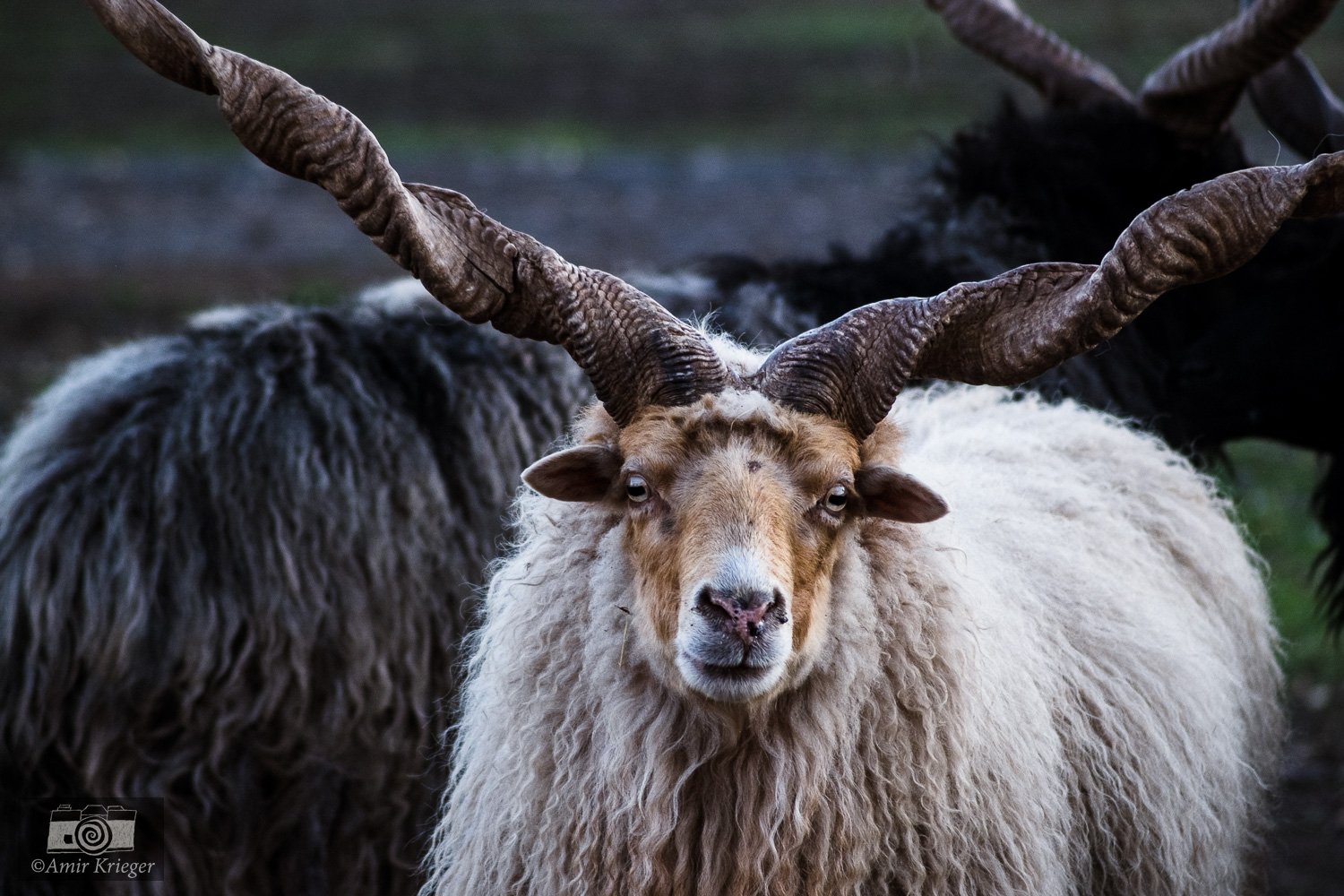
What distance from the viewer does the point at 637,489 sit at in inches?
150

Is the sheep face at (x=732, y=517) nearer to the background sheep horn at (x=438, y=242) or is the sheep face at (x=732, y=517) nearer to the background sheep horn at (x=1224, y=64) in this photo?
the background sheep horn at (x=438, y=242)

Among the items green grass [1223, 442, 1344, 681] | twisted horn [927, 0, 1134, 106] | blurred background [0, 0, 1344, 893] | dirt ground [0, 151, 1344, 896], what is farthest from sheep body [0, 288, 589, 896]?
dirt ground [0, 151, 1344, 896]

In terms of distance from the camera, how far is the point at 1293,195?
383cm

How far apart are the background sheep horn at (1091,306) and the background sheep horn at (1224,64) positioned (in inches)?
101

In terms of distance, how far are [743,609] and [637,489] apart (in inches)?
21.3

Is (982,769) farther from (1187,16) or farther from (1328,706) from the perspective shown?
(1187,16)

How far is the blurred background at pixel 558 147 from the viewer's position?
10.6 meters

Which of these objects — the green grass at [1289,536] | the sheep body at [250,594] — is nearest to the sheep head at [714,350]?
the sheep body at [250,594]

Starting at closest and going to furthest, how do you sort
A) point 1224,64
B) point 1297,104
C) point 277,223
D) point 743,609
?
point 743,609
point 1224,64
point 1297,104
point 277,223

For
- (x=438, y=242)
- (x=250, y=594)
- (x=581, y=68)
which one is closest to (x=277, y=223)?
(x=250, y=594)

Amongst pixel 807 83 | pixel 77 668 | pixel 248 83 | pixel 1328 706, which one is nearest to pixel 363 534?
pixel 77 668

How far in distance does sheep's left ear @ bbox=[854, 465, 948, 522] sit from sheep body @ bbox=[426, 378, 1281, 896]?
127 millimetres

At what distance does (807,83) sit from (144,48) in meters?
27.2

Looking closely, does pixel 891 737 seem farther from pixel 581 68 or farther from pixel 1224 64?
pixel 581 68
